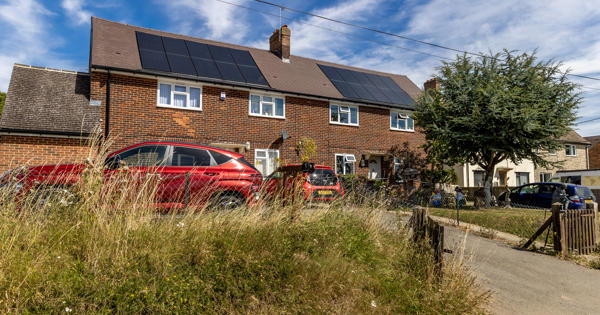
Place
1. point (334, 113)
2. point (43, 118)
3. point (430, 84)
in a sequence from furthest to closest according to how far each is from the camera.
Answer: point (430, 84) → point (334, 113) → point (43, 118)

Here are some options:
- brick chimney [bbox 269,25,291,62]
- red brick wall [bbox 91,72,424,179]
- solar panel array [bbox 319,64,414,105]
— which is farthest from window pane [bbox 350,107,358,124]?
brick chimney [bbox 269,25,291,62]

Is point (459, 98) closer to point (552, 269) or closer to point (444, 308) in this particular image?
point (552, 269)

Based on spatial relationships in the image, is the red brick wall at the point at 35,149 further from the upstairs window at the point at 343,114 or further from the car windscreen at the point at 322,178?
the upstairs window at the point at 343,114

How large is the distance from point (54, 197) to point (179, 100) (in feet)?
37.6

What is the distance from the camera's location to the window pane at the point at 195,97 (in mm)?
15539

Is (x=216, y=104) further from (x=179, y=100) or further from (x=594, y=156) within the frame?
(x=594, y=156)

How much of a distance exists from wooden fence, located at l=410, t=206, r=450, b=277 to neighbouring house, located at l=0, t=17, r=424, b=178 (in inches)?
390

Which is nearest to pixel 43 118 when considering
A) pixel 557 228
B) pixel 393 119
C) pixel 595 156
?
pixel 557 228

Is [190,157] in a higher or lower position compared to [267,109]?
lower

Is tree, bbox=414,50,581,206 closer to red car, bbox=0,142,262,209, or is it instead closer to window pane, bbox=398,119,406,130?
window pane, bbox=398,119,406,130

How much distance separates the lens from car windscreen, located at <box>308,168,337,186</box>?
35.8ft

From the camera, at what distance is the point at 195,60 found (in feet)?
54.6

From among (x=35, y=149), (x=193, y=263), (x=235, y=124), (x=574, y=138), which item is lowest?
(x=193, y=263)

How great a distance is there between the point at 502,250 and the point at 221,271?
6134mm
